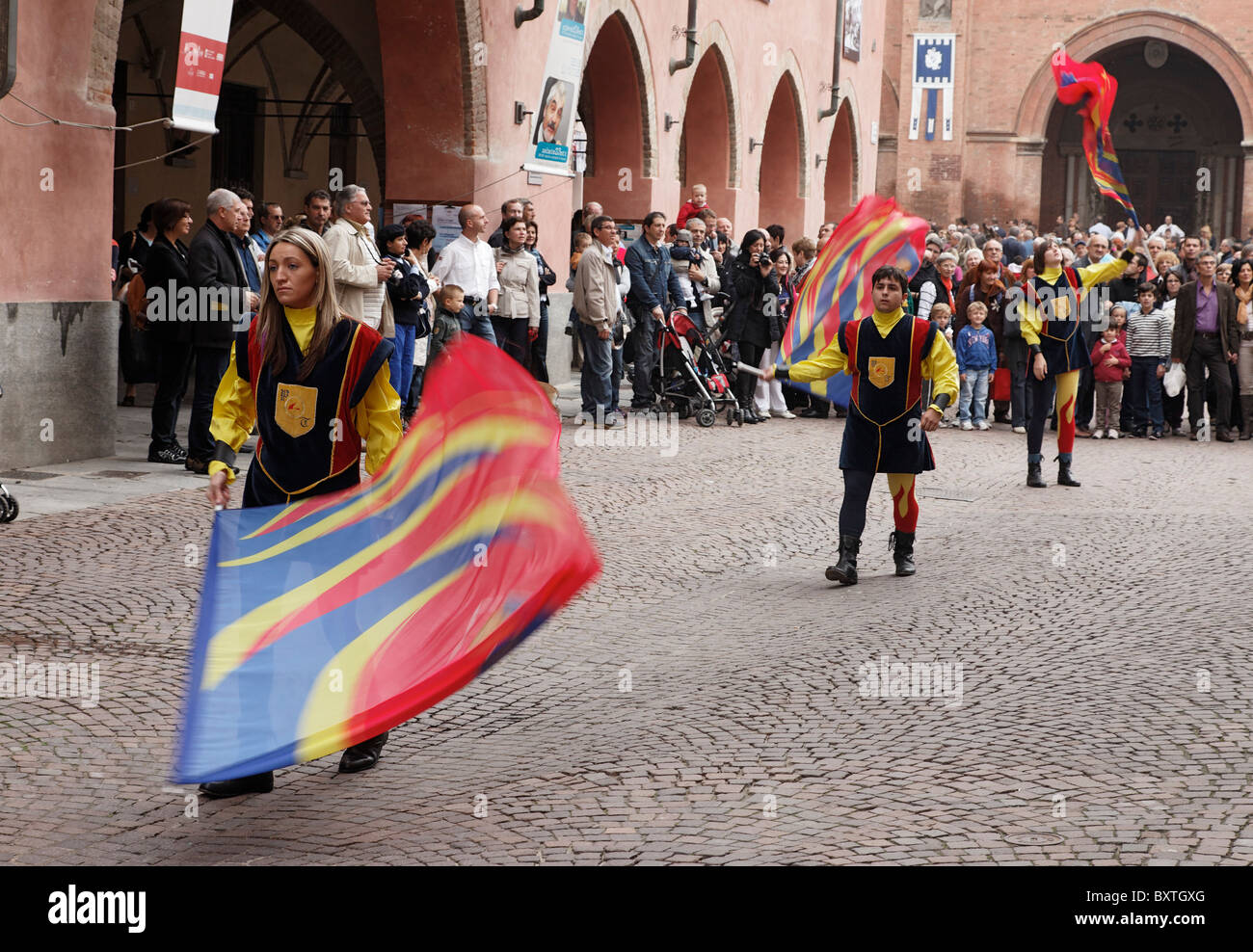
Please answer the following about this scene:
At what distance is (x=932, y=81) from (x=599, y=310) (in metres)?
31.7

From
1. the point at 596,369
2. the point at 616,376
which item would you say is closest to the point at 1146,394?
the point at 616,376

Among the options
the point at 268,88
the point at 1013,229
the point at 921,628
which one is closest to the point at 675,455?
the point at 921,628

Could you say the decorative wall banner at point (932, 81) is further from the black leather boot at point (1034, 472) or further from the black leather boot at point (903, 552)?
the black leather boot at point (903, 552)

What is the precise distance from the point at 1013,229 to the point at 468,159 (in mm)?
20816

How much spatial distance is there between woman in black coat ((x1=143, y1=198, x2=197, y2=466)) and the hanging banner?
71cm

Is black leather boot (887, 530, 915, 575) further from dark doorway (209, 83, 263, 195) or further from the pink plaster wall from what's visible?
dark doorway (209, 83, 263, 195)

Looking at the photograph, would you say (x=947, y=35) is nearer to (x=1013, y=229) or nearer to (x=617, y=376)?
(x=1013, y=229)

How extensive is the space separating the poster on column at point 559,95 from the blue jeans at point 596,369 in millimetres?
3799

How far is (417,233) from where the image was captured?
45.6 feet

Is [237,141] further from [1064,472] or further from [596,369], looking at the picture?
[1064,472]

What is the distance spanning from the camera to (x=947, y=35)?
4428cm

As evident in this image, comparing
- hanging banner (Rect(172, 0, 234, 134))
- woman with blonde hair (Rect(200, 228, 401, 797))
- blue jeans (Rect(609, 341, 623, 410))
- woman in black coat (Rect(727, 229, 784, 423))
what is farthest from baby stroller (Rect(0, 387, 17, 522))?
woman in black coat (Rect(727, 229, 784, 423))

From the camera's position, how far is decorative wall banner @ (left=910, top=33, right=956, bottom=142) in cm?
4422

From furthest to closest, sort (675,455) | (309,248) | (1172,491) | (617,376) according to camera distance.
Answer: (617,376) < (675,455) < (1172,491) < (309,248)
